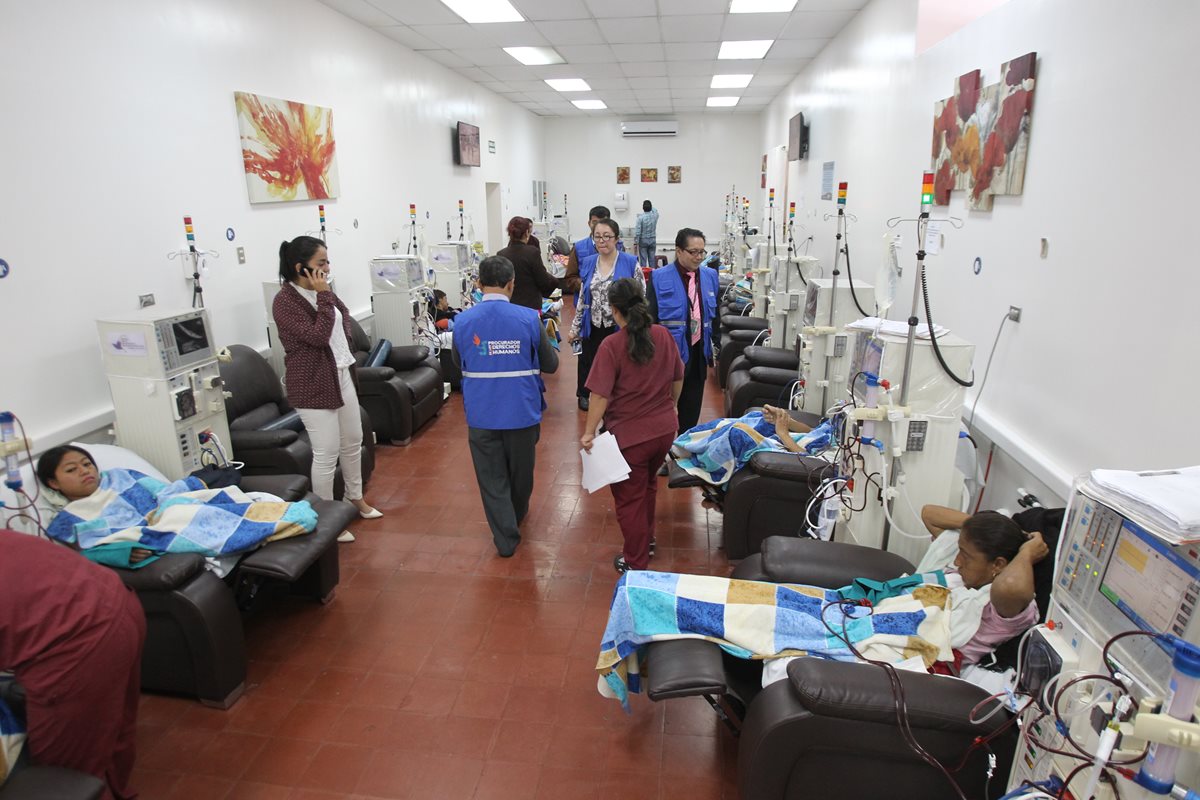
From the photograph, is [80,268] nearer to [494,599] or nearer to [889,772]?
[494,599]

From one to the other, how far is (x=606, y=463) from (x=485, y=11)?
4193mm

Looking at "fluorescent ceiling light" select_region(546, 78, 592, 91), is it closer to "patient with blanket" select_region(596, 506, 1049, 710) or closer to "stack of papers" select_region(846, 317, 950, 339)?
"stack of papers" select_region(846, 317, 950, 339)

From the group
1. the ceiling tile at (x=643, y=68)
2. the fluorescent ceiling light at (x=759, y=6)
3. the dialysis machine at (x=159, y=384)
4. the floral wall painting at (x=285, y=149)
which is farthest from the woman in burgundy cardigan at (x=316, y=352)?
the ceiling tile at (x=643, y=68)

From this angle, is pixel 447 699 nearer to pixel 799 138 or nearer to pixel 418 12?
pixel 418 12

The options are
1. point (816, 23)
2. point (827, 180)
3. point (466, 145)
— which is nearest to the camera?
point (816, 23)

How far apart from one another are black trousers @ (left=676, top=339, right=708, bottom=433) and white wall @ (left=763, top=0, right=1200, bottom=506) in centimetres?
133

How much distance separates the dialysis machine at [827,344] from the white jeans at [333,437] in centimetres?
253

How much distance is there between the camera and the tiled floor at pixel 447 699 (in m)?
2.15

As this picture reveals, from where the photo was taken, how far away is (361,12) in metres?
5.35

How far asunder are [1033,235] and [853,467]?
119 centimetres

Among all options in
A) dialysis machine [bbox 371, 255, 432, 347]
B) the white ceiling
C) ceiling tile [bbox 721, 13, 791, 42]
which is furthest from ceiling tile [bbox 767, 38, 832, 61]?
dialysis machine [bbox 371, 255, 432, 347]

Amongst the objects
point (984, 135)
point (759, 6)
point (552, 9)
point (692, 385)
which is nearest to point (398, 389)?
point (692, 385)

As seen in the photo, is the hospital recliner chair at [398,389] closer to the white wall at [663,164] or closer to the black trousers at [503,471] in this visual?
the black trousers at [503,471]

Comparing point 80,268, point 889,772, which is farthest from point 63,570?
point 889,772
